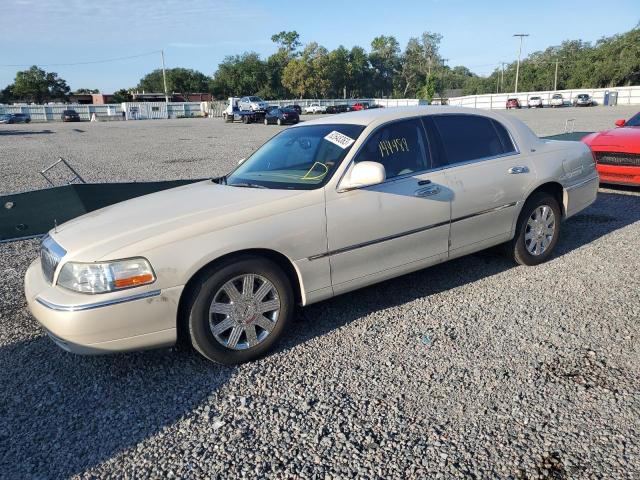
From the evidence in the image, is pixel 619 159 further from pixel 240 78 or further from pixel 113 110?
pixel 240 78

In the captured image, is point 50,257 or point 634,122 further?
point 634,122

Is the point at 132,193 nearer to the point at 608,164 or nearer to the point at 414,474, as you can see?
the point at 414,474

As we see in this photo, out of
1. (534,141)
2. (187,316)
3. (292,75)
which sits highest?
(292,75)

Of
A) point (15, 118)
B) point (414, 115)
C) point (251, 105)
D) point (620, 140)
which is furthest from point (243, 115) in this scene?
point (414, 115)

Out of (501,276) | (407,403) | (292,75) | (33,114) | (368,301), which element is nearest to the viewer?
(407,403)

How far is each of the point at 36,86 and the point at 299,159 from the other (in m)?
114

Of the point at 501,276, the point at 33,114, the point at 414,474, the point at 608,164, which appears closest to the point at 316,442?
the point at 414,474

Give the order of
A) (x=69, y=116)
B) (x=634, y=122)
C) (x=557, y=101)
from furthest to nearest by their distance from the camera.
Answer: (x=557, y=101) → (x=69, y=116) → (x=634, y=122)

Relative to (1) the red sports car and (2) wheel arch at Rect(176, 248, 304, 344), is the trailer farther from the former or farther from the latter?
(2) wheel arch at Rect(176, 248, 304, 344)

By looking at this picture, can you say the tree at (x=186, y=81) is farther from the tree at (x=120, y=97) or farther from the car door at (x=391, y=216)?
the car door at (x=391, y=216)

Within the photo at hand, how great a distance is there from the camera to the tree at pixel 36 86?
97.8 meters

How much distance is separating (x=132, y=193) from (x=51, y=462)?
4361 millimetres

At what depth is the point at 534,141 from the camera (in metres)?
5.05

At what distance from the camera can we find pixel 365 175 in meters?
3.59
